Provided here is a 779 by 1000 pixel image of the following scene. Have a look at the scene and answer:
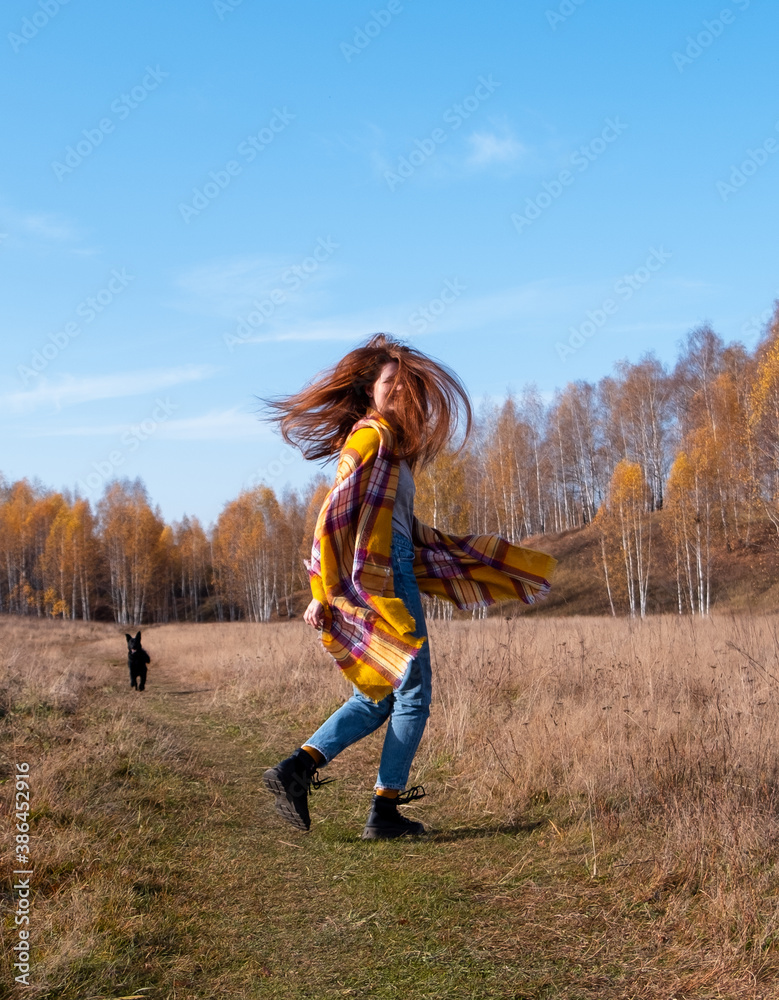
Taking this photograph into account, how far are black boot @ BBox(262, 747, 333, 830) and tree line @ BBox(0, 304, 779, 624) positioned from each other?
874 inches

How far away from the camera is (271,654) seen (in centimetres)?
933

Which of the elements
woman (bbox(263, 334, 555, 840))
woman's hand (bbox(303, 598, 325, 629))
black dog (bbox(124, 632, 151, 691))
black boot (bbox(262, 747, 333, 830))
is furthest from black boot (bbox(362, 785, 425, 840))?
black dog (bbox(124, 632, 151, 691))

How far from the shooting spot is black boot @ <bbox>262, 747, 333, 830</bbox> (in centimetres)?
325

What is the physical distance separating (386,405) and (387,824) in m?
1.86

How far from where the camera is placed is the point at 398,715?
3352 mm

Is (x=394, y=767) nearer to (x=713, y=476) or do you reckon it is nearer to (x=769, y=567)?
(x=713, y=476)

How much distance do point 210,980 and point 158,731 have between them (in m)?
3.73

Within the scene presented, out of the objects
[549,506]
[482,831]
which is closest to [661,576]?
[549,506]

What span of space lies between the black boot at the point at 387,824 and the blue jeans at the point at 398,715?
0.07m

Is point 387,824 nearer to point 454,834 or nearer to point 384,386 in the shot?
point 454,834

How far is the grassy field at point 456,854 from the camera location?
210cm

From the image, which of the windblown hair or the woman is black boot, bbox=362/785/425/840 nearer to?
the woman

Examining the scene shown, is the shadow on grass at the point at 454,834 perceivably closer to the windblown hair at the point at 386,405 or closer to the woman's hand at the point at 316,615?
the woman's hand at the point at 316,615

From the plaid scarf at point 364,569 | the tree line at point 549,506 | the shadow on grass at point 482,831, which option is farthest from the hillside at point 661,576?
the plaid scarf at point 364,569
